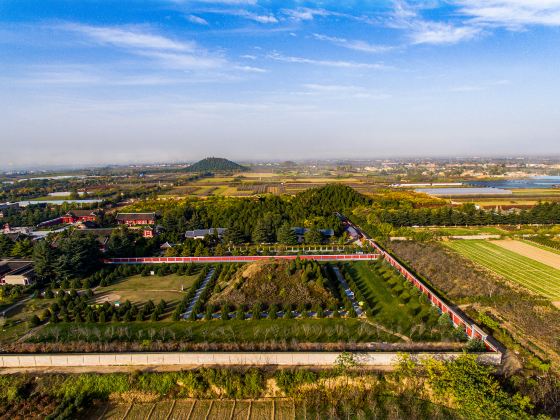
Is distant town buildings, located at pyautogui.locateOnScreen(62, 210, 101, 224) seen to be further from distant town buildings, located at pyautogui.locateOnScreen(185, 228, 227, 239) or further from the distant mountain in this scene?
the distant mountain

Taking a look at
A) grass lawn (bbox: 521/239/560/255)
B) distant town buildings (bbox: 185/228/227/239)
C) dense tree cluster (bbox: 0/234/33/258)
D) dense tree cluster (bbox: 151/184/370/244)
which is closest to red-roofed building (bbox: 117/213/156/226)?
dense tree cluster (bbox: 151/184/370/244)

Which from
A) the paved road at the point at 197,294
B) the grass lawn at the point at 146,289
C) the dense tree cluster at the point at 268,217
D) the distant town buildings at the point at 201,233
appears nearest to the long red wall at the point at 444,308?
the dense tree cluster at the point at 268,217

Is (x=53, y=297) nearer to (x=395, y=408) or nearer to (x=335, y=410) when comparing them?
(x=335, y=410)

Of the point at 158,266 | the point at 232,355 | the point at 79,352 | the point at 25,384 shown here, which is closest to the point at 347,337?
the point at 232,355

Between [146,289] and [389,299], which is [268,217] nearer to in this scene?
[146,289]

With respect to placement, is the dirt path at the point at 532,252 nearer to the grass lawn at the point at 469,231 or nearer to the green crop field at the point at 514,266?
the green crop field at the point at 514,266

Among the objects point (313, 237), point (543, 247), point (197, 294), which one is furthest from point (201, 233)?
point (543, 247)
